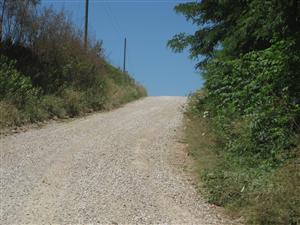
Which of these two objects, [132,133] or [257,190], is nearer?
[257,190]

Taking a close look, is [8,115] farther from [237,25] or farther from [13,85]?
[237,25]

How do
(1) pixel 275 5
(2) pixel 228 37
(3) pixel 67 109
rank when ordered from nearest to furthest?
(1) pixel 275 5 < (2) pixel 228 37 < (3) pixel 67 109

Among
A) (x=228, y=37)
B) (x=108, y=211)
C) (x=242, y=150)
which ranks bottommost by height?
(x=108, y=211)

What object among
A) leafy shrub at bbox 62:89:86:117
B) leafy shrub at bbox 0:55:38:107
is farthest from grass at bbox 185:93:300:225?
leafy shrub at bbox 62:89:86:117

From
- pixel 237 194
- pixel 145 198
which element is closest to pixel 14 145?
pixel 145 198

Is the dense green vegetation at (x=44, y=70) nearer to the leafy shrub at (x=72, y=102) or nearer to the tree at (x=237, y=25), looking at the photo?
the leafy shrub at (x=72, y=102)

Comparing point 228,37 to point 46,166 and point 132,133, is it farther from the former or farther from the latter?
point 46,166

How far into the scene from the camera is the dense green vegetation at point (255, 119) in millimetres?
6852

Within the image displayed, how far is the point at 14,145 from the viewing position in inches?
484

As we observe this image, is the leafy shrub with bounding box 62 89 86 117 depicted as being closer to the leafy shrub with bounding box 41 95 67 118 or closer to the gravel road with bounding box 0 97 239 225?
the leafy shrub with bounding box 41 95 67 118

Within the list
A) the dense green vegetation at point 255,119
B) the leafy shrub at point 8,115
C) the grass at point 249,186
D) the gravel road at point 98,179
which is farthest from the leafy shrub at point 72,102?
the grass at point 249,186

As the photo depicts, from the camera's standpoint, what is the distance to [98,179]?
8.98 m

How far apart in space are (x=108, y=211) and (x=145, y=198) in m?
0.95

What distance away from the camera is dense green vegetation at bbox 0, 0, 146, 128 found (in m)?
16.9
